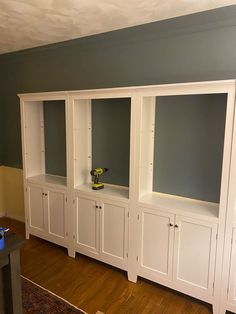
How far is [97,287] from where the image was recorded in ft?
8.16

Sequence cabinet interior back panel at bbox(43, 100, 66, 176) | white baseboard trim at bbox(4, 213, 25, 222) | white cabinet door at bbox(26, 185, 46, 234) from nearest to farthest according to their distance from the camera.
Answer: white cabinet door at bbox(26, 185, 46, 234)
cabinet interior back panel at bbox(43, 100, 66, 176)
white baseboard trim at bbox(4, 213, 25, 222)

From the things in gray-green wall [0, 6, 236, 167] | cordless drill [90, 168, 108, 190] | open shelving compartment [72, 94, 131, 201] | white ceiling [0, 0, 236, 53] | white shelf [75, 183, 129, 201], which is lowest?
white shelf [75, 183, 129, 201]

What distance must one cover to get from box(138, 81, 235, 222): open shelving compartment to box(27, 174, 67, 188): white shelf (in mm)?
1160

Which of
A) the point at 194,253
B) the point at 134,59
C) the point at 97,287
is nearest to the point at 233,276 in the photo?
the point at 194,253

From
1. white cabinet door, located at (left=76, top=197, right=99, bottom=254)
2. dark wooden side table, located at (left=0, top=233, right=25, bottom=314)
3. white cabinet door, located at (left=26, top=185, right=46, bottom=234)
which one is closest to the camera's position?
dark wooden side table, located at (left=0, top=233, right=25, bottom=314)

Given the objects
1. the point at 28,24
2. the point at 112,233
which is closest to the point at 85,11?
the point at 28,24

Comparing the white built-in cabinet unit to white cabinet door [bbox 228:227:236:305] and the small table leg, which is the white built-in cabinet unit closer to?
white cabinet door [bbox 228:227:236:305]

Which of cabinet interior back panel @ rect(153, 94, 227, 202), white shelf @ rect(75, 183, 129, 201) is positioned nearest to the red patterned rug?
white shelf @ rect(75, 183, 129, 201)

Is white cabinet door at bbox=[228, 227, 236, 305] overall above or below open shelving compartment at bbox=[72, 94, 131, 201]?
below

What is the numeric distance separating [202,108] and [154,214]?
1119 mm

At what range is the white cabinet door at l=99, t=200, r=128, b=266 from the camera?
2.58 m

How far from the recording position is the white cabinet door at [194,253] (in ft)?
6.96

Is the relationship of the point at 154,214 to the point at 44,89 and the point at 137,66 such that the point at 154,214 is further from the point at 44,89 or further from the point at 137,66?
the point at 44,89

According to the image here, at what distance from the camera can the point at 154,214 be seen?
2.37 metres
